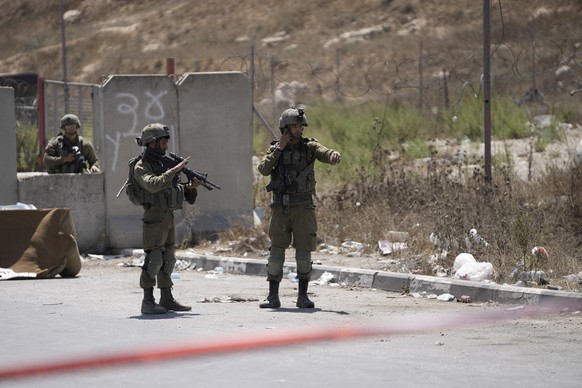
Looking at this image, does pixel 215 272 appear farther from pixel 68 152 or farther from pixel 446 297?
pixel 446 297

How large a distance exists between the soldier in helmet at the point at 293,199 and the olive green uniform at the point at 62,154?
577 cm

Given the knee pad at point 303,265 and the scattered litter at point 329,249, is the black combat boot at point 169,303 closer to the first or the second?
the knee pad at point 303,265

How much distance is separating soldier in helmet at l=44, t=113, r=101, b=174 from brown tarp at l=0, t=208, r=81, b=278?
1978mm

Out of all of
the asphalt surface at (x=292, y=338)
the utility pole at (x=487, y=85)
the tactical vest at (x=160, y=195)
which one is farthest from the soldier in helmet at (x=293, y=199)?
the utility pole at (x=487, y=85)

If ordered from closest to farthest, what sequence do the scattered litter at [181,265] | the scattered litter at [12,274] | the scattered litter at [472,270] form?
the scattered litter at [472,270] → the scattered litter at [12,274] → the scattered litter at [181,265]

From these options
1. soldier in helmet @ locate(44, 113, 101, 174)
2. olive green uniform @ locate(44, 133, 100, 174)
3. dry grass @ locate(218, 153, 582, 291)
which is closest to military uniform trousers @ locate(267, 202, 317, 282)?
dry grass @ locate(218, 153, 582, 291)

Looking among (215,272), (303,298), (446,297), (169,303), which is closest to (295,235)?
(303,298)

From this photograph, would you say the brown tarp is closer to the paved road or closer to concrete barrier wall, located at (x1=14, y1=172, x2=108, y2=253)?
the paved road

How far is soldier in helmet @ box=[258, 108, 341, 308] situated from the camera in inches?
401

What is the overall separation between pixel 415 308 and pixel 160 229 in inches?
90.3

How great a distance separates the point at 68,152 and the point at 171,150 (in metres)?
1.37

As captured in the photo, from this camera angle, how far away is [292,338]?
8.21 metres

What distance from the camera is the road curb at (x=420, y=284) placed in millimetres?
10070

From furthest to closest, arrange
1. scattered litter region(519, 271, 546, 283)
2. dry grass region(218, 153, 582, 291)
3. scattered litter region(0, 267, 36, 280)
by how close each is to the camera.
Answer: scattered litter region(0, 267, 36, 280), dry grass region(218, 153, 582, 291), scattered litter region(519, 271, 546, 283)
